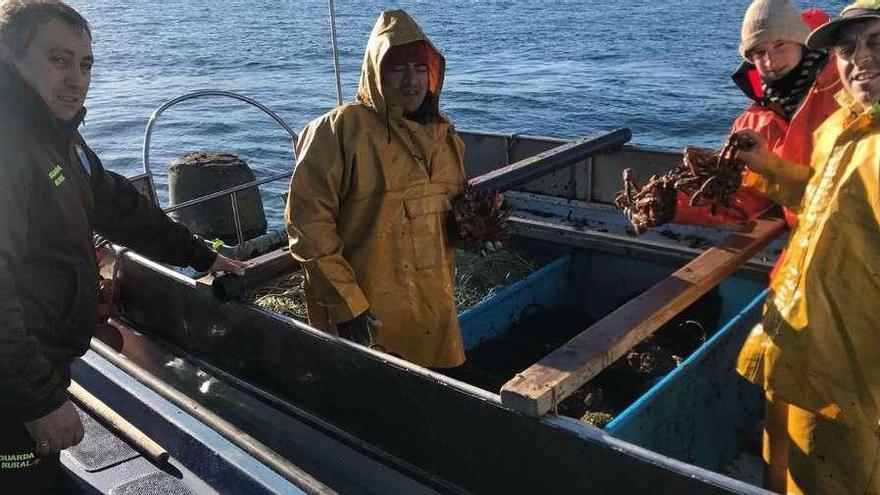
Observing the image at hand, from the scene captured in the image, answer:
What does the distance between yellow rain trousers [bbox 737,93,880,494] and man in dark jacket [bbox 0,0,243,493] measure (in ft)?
7.61

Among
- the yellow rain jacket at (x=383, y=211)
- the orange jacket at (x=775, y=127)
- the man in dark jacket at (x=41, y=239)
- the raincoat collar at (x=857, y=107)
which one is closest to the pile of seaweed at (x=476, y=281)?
the yellow rain jacket at (x=383, y=211)

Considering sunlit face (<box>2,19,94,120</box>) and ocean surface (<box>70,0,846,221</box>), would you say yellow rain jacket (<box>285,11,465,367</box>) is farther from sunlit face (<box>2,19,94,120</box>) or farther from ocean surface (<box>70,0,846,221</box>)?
ocean surface (<box>70,0,846,221</box>)

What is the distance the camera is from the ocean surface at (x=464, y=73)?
55.2 feet

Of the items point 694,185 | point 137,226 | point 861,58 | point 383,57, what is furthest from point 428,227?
point 861,58

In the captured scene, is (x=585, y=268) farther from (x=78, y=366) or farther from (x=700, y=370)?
(x=78, y=366)

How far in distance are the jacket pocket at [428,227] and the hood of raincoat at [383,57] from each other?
0.40m

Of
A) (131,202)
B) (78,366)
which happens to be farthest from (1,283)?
(78,366)

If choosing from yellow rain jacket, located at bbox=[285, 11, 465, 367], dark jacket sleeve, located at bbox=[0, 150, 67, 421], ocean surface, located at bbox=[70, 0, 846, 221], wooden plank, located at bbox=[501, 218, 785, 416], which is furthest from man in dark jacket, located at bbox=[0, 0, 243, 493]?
ocean surface, located at bbox=[70, 0, 846, 221]

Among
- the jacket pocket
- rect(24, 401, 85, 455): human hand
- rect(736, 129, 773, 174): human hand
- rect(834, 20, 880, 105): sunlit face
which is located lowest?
rect(24, 401, 85, 455): human hand

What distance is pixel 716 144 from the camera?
1511 centimetres

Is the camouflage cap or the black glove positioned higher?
the camouflage cap

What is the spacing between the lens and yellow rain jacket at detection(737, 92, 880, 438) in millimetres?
2402

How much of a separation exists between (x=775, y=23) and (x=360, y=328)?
7.15ft

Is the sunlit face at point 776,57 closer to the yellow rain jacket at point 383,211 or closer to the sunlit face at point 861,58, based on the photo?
the sunlit face at point 861,58
